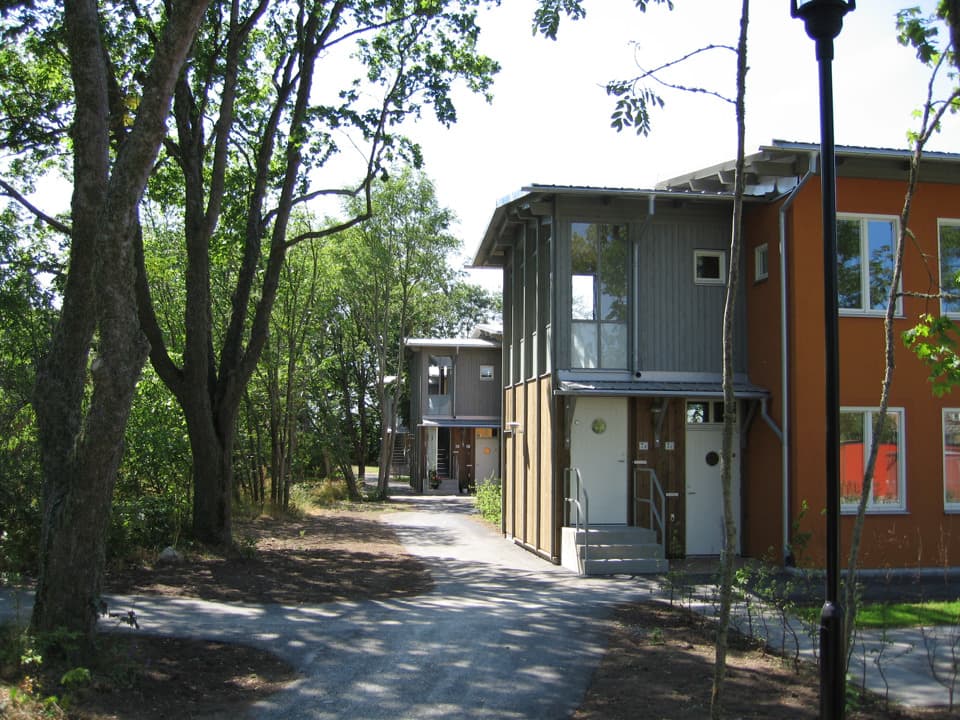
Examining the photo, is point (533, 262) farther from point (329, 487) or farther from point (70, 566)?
point (329, 487)

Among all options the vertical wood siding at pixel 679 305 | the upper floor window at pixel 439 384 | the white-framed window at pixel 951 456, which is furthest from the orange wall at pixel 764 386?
the upper floor window at pixel 439 384

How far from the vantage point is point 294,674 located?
7.69 meters

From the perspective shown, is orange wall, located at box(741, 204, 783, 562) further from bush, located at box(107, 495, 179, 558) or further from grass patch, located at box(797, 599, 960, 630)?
bush, located at box(107, 495, 179, 558)

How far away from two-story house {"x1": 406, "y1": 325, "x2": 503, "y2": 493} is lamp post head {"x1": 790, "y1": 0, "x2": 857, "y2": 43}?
32.2 meters

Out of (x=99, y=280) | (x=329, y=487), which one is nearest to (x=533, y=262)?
(x=99, y=280)

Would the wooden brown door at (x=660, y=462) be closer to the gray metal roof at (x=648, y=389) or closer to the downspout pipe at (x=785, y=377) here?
the gray metal roof at (x=648, y=389)

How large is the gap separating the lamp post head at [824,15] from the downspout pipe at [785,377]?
8809 mm

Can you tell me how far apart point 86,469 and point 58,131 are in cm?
905

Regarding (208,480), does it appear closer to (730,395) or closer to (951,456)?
(730,395)

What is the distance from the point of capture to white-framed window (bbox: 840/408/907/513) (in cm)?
1449

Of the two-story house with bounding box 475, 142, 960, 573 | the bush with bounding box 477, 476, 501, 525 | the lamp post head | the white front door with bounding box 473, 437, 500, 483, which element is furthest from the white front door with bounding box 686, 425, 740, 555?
the white front door with bounding box 473, 437, 500, 483

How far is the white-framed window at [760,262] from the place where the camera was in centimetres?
1550

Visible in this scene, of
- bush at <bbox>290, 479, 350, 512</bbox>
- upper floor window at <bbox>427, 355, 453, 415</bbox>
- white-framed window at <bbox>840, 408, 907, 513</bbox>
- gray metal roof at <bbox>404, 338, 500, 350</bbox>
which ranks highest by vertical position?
gray metal roof at <bbox>404, 338, 500, 350</bbox>

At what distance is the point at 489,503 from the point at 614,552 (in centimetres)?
1186
